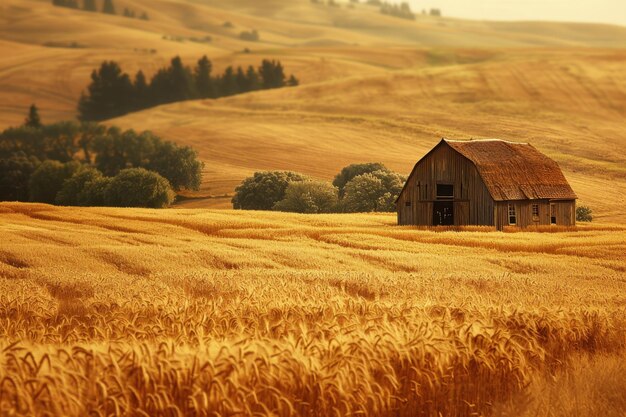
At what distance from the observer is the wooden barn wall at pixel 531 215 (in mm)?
55719

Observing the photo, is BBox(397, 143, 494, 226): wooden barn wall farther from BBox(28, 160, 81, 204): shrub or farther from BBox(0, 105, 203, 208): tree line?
BBox(28, 160, 81, 204): shrub

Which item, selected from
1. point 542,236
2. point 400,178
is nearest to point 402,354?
point 542,236

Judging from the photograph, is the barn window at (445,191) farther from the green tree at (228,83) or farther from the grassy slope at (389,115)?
the green tree at (228,83)

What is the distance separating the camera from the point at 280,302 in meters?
19.0

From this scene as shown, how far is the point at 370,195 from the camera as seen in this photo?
73.2 metres

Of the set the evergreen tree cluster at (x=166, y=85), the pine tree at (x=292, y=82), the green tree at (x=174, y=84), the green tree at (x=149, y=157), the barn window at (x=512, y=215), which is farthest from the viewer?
→ the pine tree at (x=292, y=82)

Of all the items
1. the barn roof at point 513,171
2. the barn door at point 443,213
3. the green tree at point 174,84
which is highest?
the green tree at point 174,84

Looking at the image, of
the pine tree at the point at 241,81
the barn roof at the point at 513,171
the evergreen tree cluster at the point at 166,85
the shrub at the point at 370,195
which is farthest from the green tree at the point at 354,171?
the pine tree at the point at 241,81

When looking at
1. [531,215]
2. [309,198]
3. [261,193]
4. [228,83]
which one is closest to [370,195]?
[309,198]

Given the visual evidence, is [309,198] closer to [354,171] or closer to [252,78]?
[354,171]

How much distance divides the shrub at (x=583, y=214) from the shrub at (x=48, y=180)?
41429 mm

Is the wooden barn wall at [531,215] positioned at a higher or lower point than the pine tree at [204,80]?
lower

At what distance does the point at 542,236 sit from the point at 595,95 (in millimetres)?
79381

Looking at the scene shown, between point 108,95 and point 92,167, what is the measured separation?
68.9m
